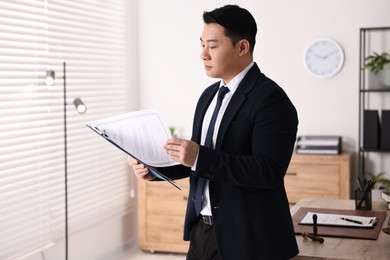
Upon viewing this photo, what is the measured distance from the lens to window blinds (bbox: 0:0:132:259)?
150 inches

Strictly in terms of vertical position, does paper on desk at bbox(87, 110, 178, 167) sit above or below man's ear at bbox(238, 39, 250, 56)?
below

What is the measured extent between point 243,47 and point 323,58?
3.07 meters

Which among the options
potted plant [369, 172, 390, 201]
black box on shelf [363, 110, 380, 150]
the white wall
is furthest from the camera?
the white wall

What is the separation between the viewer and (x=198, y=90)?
5508 millimetres

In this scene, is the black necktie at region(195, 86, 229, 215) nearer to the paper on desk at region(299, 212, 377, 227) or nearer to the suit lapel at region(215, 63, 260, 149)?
the suit lapel at region(215, 63, 260, 149)

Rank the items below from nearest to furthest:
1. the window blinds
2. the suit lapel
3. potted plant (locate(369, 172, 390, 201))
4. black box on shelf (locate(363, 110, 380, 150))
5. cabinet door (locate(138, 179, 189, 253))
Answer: the suit lapel < the window blinds < potted plant (locate(369, 172, 390, 201)) < black box on shelf (locate(363, 110, 380, 150)) < cabinet door (locate(138, 179, 189, 253))

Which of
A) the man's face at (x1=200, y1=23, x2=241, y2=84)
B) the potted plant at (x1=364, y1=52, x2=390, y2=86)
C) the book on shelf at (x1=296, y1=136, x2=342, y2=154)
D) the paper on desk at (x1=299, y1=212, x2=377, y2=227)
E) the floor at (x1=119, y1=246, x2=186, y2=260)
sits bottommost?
the floor at (x1=119, y1=246, x2=186, y2=260)

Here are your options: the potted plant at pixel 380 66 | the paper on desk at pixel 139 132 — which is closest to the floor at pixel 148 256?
Result: the potted plant at pixel 380 66

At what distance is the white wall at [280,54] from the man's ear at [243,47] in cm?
307

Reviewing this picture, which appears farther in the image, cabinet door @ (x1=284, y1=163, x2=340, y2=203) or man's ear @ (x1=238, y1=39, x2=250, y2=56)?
cabinet door @ (x1=284, y1=163, x2=340, y2=203)

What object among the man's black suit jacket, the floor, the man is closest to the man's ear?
the man

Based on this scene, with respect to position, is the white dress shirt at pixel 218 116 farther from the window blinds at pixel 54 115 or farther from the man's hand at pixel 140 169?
the window blinds at pixel 54 115

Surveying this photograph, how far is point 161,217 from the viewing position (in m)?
5.20

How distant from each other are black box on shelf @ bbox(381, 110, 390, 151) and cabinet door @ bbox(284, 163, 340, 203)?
0.40 m
